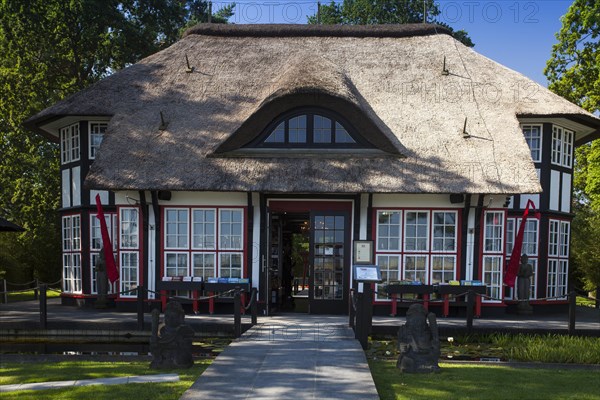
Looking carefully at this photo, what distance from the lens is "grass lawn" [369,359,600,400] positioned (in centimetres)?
727

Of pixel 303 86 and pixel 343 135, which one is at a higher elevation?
pixel 303 86

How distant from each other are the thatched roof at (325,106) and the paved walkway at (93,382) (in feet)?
19.9

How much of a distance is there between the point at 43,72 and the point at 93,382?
19.7 meters

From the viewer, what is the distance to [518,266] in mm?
15031

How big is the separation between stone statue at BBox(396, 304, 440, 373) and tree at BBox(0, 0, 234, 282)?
18.8m

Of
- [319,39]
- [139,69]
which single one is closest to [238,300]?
[139,69]

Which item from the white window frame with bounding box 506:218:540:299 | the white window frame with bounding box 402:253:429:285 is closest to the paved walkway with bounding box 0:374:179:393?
the white window frame with bounding box 402:253:429:285

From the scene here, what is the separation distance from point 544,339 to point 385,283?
414 cm

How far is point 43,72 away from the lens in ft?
77.8

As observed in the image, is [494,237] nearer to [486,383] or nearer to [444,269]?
[444,269]

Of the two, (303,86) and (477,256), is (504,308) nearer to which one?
(477,256)

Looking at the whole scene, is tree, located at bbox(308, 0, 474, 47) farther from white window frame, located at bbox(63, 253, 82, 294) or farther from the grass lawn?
the grass lawn

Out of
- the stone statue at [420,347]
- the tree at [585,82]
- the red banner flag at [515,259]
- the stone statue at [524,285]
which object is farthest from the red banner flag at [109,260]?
the tree at [585,82]

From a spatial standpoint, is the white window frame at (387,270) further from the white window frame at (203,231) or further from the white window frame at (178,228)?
the white window frame at (178,228)
